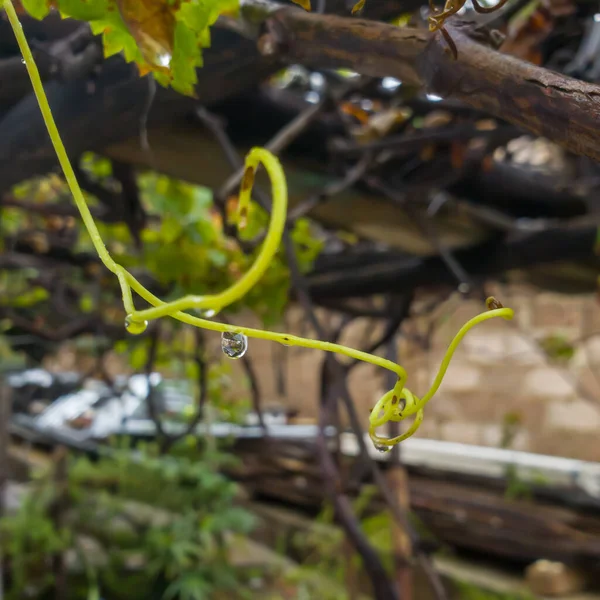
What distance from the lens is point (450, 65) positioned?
23 centimetres

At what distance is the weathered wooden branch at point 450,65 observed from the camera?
18 centimetres

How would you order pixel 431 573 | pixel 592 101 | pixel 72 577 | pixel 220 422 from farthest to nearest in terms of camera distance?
pixel 220 422 < pixel 72 577 < pixel 431 573 < pixel 592 101

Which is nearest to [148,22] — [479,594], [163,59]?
[163,59]

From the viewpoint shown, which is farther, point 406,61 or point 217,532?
point 217,532

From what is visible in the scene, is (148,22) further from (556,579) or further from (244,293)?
(556,579)

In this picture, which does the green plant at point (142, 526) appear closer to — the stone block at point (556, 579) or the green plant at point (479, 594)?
the green plant at point (479, 594)

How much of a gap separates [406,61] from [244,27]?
0.13m

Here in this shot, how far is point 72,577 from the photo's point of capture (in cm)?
181

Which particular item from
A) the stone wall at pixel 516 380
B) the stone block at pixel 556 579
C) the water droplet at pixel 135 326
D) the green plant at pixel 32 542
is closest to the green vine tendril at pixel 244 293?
the water droplet at pixel 135 326

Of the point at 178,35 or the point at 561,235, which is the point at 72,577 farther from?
the point at 178,35

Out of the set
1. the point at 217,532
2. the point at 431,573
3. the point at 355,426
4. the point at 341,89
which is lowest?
the point at 217,532

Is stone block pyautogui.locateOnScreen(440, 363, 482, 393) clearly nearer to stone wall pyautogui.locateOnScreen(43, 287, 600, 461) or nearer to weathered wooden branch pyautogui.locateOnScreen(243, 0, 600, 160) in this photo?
stone wall pyautogui.locateOnScreen(43, 287, 600, 461)

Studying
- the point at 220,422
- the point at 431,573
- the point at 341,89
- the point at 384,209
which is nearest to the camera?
the point at 341,89

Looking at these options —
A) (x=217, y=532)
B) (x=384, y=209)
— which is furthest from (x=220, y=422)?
(x=384, y=209)
